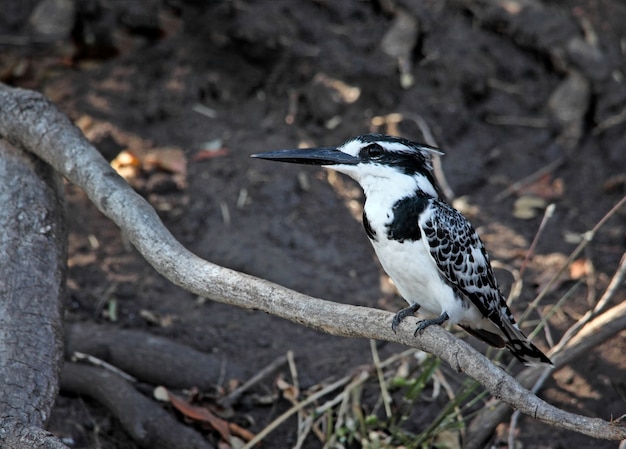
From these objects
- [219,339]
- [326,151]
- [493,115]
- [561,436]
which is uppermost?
[326,151]

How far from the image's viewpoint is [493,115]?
18.9ft

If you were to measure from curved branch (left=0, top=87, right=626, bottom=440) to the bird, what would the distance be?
1.22 feet

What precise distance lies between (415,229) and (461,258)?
0.23m

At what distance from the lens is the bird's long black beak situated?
3.12 meters

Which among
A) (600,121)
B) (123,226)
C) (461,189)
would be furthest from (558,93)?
(123,226)

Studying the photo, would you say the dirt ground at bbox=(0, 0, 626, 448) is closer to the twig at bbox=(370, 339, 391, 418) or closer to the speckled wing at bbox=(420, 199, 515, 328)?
the twig at bbox=(370, 339, 391, 418)

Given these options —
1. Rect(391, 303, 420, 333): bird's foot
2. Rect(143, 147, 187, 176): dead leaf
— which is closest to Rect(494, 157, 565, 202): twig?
Rect(143, 147, 187, 176): dead leaf

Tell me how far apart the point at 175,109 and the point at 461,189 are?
6.58 feet

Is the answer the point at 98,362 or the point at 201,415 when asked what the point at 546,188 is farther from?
the point at 98,362

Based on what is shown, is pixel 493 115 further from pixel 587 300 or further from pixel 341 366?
pixel 341 366

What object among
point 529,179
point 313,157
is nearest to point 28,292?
point 313,157

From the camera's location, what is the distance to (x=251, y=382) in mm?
3832

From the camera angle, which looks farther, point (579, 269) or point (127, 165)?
point (127, 165)

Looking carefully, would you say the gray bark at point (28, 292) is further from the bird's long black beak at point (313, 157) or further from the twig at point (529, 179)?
the twig at point (529, 179)
